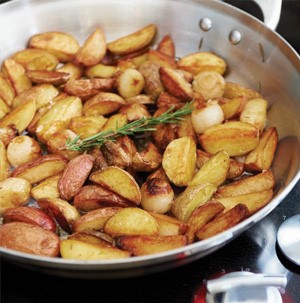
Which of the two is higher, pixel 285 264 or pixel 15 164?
pixel 15 164

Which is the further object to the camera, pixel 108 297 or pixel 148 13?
pixel 148 13

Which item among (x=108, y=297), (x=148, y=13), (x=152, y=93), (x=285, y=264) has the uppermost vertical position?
(x=148, y=13)

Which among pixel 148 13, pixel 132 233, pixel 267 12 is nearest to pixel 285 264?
pixel 132 233

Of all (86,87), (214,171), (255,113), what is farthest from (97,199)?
(255,113)

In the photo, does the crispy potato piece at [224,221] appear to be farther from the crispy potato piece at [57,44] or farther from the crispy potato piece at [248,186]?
the crispy potato piece at [57,44]

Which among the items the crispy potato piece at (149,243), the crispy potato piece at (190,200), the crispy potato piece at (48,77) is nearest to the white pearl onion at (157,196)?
the crispy potato piece at (190,200)

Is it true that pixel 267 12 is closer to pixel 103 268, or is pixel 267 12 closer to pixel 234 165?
pixel 234 165

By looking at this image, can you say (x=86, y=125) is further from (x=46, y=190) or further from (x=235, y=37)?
(x=235, y=37)
